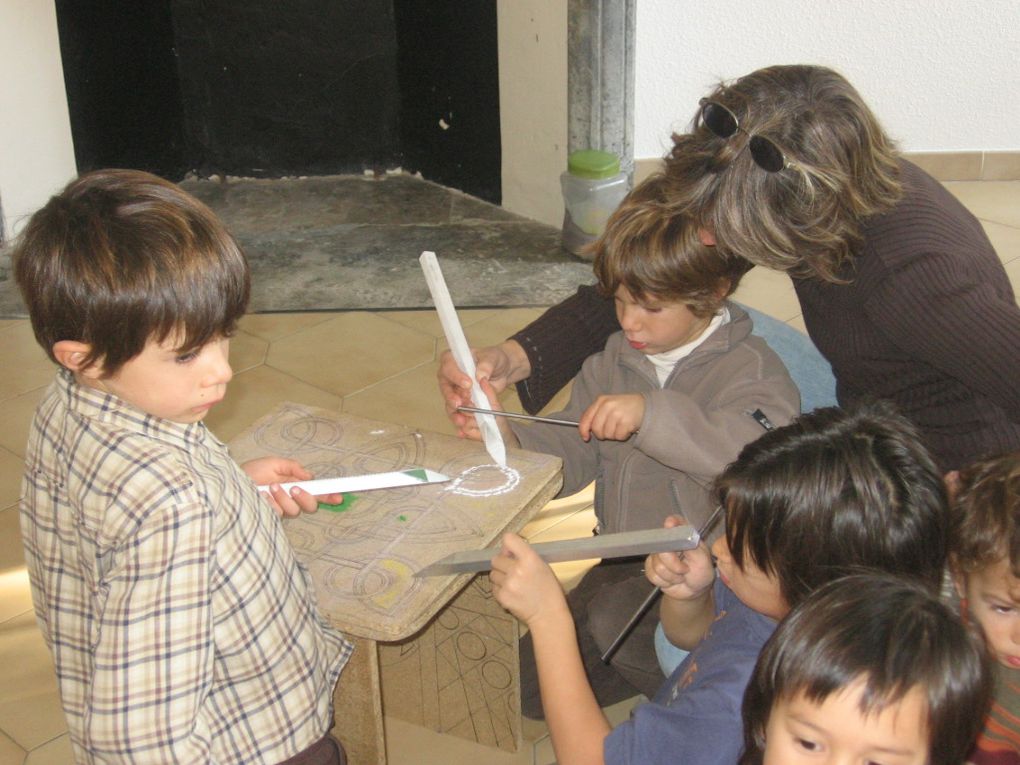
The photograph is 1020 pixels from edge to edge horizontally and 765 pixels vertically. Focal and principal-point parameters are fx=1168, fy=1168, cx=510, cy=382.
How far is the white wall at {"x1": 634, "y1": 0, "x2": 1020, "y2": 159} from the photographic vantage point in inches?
136

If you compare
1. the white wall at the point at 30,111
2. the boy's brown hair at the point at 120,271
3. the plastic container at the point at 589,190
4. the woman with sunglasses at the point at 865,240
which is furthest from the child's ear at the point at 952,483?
the white wall at the point at 30,111

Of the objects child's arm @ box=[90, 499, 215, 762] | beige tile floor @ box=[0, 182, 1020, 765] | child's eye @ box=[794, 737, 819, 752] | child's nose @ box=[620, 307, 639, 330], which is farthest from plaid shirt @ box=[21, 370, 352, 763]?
beige tile floor @ box=[0, 182, 1020, 765]

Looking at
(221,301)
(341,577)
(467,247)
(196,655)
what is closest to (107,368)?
(221,301)

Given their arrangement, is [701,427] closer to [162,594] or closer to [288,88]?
[162,594]

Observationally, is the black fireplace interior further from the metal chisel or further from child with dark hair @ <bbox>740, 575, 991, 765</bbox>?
child with dark hair @ <bbox>740, 575, 991, 765</bbox>

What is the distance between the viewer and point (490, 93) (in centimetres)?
354

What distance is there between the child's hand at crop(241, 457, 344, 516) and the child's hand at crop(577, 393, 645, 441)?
0.33 metres

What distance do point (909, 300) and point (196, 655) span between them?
0.90m

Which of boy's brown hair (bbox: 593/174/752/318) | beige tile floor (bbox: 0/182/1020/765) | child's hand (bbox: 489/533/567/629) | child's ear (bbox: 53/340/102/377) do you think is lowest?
beige tile floor (bbox: 0/182/1020/765)

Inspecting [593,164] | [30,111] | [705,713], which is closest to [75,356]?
[705,713]

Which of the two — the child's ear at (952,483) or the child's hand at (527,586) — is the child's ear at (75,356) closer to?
the child's hand at (527,586)

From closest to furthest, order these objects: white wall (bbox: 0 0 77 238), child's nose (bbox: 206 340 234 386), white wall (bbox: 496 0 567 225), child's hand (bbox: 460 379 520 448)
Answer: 1. child's nose (bbox: 206 340 234 386)
2. child's hand (bbox: 460 379 520 448)
3. white wall (bbox: 0 0 77 238)
4. white wall (bbox: 496 0 567 225)

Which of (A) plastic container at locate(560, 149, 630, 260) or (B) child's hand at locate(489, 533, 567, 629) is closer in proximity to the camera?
(B) child's hand at locate(489, 533, 567, 629)

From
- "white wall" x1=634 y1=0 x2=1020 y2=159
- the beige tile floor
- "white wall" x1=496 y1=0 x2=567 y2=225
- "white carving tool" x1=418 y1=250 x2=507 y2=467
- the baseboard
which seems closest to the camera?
"white carving tool" x1=418 y1=250 x2=507 y2=467
